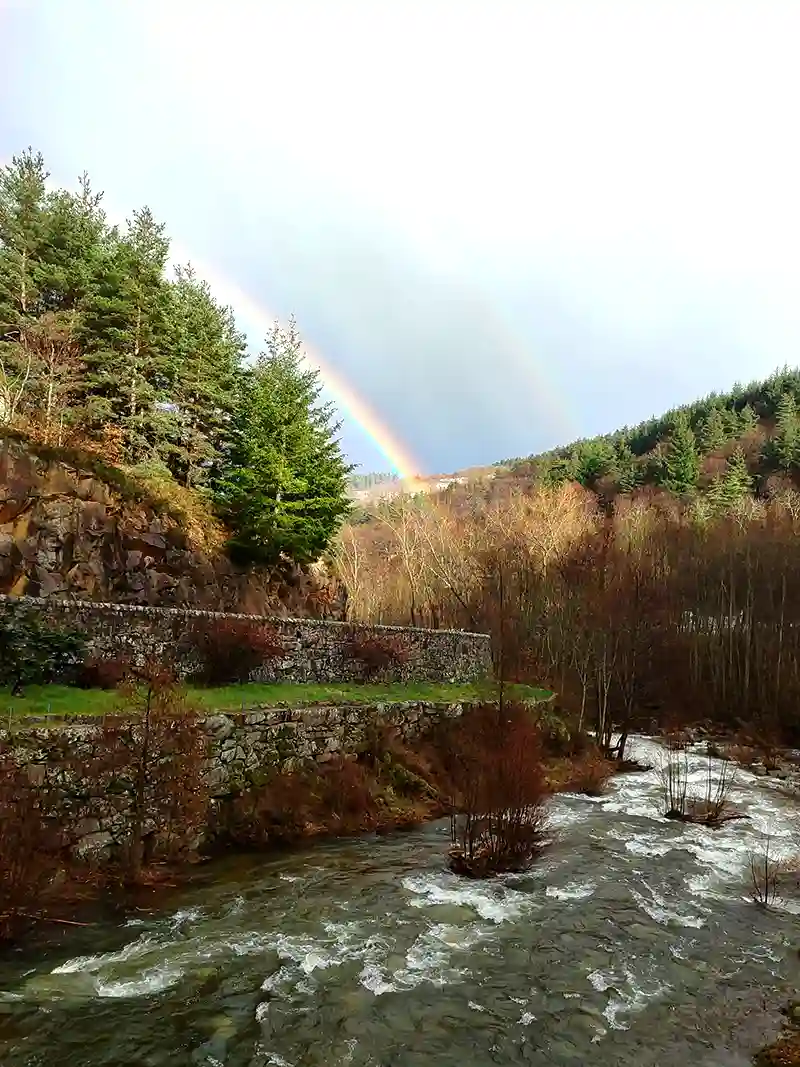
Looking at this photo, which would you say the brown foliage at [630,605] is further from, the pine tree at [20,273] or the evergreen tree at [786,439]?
the pine tree at [20,273]

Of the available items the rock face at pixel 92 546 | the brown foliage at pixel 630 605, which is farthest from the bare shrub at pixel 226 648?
the brown foliage at pixel 630 605

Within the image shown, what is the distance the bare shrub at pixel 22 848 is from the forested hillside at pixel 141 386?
18386mm

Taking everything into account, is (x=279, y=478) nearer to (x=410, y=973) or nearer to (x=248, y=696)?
(x=248, y=696)

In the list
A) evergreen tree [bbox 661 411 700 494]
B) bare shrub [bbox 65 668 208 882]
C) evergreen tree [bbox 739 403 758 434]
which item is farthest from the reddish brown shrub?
Answer: evergreen tree [bbox 739 403 758 434]

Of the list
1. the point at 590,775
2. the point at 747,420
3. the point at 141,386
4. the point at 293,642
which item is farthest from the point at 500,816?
the point at 747,420

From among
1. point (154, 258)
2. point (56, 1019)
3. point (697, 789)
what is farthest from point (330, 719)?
point (154, 258)

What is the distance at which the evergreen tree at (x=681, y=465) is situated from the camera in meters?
63.8

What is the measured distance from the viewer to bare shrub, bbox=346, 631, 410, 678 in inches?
796

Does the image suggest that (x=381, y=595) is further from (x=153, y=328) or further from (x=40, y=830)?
(x=40, y=830)

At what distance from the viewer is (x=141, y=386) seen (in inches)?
1121

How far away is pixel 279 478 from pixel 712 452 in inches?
2366

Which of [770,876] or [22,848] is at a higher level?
[22,848]

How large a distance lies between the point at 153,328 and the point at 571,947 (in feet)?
96.3

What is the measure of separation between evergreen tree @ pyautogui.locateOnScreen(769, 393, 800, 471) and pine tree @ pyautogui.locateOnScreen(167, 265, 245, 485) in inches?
2050
